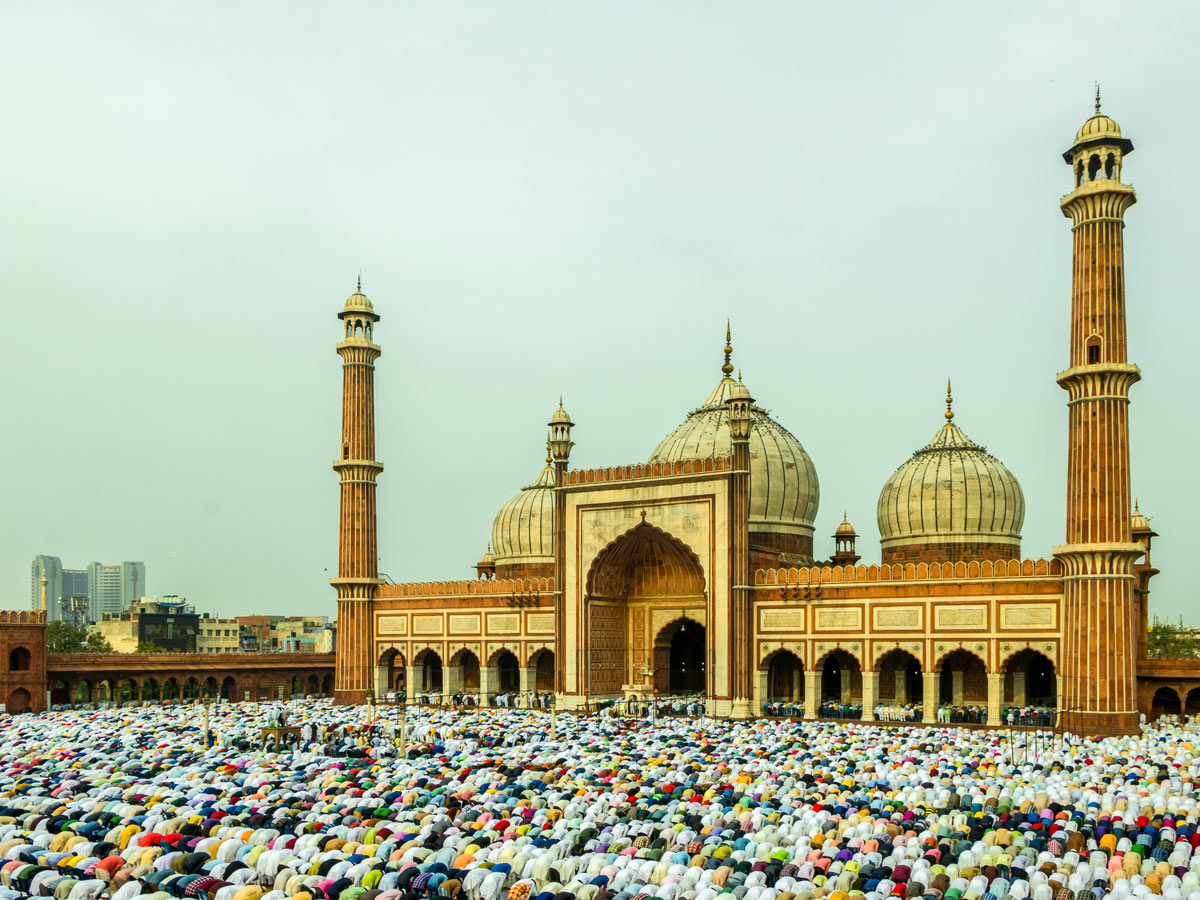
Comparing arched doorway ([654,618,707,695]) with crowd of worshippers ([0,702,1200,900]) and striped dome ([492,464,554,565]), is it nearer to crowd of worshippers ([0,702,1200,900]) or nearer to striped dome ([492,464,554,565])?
striped dome ([492,464,554,565])

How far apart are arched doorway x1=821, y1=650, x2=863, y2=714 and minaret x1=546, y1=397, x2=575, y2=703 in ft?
30.4

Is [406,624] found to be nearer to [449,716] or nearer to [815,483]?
[449,716]

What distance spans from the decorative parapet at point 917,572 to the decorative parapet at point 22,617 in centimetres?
2658

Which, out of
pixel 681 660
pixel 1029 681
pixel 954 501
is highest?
pixel 954 501

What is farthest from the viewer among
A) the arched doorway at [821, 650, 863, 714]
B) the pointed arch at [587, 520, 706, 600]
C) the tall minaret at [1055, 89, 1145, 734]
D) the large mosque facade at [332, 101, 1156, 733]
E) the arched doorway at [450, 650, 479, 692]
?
the arched doorway at [450, 650, 479, 692]

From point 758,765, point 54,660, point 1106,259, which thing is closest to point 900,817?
point 758,765

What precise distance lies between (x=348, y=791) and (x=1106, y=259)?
2584cm

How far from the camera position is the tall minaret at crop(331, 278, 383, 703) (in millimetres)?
46906

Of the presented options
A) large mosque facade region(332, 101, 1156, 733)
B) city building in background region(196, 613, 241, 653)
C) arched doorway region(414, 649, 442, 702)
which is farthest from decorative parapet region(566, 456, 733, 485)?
city building in background region(196, 613, 241, 653)

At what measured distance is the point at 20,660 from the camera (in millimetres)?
43469

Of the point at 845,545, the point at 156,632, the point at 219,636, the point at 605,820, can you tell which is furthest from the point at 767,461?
the point at 219,636

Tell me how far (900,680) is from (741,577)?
6464 mm

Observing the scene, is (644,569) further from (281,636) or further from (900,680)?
(281,636)

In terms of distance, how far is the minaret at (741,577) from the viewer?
38281 mm
